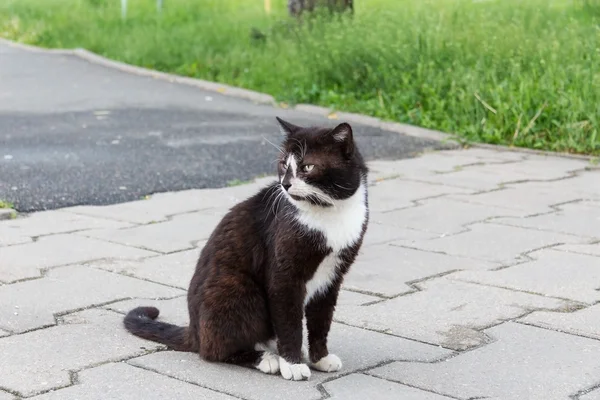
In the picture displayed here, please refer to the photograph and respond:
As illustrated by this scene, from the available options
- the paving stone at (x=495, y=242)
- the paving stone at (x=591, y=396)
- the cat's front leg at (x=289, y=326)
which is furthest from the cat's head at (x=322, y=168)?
the paving stone at (x=495, y=242)

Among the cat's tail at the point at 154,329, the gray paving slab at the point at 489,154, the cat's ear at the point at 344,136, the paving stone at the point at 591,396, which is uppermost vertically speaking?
the cat's ear at the point at 344,136

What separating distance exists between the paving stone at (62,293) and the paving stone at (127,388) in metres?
0.64

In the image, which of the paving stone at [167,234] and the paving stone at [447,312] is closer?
the paving stone at [447,312]

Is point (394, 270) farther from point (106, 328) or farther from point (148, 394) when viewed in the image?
point (148, 394)

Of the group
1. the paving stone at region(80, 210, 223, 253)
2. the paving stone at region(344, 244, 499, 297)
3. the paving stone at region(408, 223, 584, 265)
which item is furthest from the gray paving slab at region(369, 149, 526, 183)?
the paving stone at region(344, 244, 499, 297)

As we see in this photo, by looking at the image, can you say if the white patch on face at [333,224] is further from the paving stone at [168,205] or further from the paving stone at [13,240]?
the paving stone at [168,205]

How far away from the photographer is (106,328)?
390 cm

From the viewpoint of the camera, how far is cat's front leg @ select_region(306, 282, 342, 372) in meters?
3.49

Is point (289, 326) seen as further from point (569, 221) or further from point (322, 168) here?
point (569, 221)

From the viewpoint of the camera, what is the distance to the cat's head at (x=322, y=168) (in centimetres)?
330

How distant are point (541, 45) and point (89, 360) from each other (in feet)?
22.3

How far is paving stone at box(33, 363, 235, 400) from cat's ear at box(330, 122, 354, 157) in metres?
0.90

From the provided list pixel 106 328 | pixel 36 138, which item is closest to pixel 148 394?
pixel 106 328

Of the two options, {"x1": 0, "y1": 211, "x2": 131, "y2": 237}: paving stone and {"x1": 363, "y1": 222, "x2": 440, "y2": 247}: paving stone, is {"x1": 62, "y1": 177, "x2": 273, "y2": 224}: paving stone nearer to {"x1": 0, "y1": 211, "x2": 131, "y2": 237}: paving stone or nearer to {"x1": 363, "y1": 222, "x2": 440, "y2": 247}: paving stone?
{"x1": 0, "y1": 211, "x2": 131, "y2": 237}: paving stone
